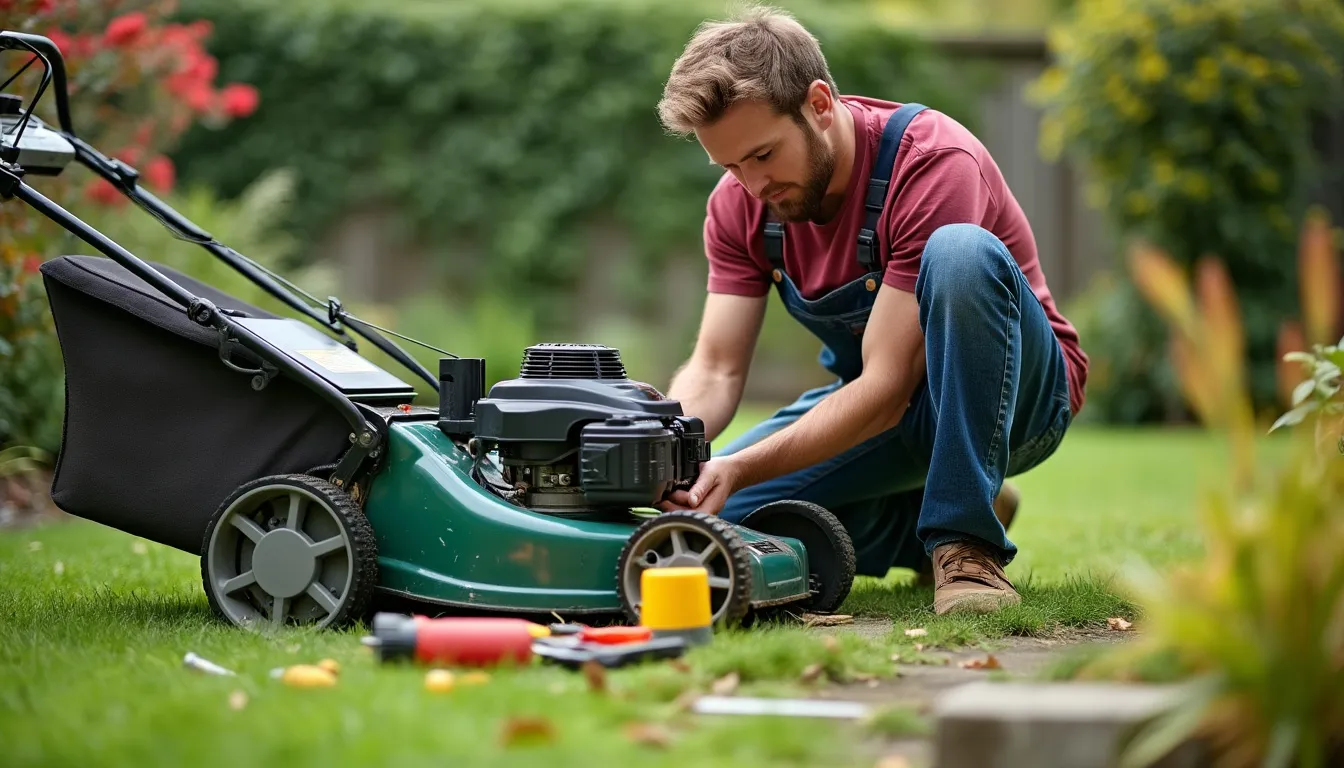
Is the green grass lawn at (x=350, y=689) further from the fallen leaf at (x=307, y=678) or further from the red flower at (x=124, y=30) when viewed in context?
the red flower at (x=124, y=30)

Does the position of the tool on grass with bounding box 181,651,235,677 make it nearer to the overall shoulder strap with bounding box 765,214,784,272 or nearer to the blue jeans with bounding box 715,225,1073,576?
the blue jeans with bounding box 715,225,1073,576

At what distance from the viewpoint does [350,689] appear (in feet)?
7.25

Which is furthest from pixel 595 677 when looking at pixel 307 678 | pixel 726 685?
pixel 307 678

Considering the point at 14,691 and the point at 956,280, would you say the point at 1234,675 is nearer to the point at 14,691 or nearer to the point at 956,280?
the point at 956,280

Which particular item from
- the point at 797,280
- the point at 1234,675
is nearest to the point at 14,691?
the point at 1234,675

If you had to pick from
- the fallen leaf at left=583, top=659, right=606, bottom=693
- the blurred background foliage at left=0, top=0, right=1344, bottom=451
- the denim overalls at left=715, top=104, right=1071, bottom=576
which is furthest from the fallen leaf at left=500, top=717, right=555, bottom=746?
the blurred background foliage at left=0, top=0, right=1344, bottom=451

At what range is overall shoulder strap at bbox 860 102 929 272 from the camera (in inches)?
132

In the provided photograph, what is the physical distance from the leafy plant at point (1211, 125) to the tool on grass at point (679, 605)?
7.17 meters

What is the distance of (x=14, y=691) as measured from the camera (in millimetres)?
2277

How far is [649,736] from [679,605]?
65 centimetres

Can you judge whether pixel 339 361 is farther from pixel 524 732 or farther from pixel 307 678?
pixel 524 732

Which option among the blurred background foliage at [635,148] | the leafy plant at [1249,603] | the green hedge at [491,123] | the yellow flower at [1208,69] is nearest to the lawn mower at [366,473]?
the leafy plant at [1249,603]

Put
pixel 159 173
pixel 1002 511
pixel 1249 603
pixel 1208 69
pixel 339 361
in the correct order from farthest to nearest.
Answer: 1. pixel 1208 69
2. pixel 159 173
3. pixel 1002 511
4. pixel 339 361
5. pixel 1249 603

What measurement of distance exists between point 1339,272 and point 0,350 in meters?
8.04
